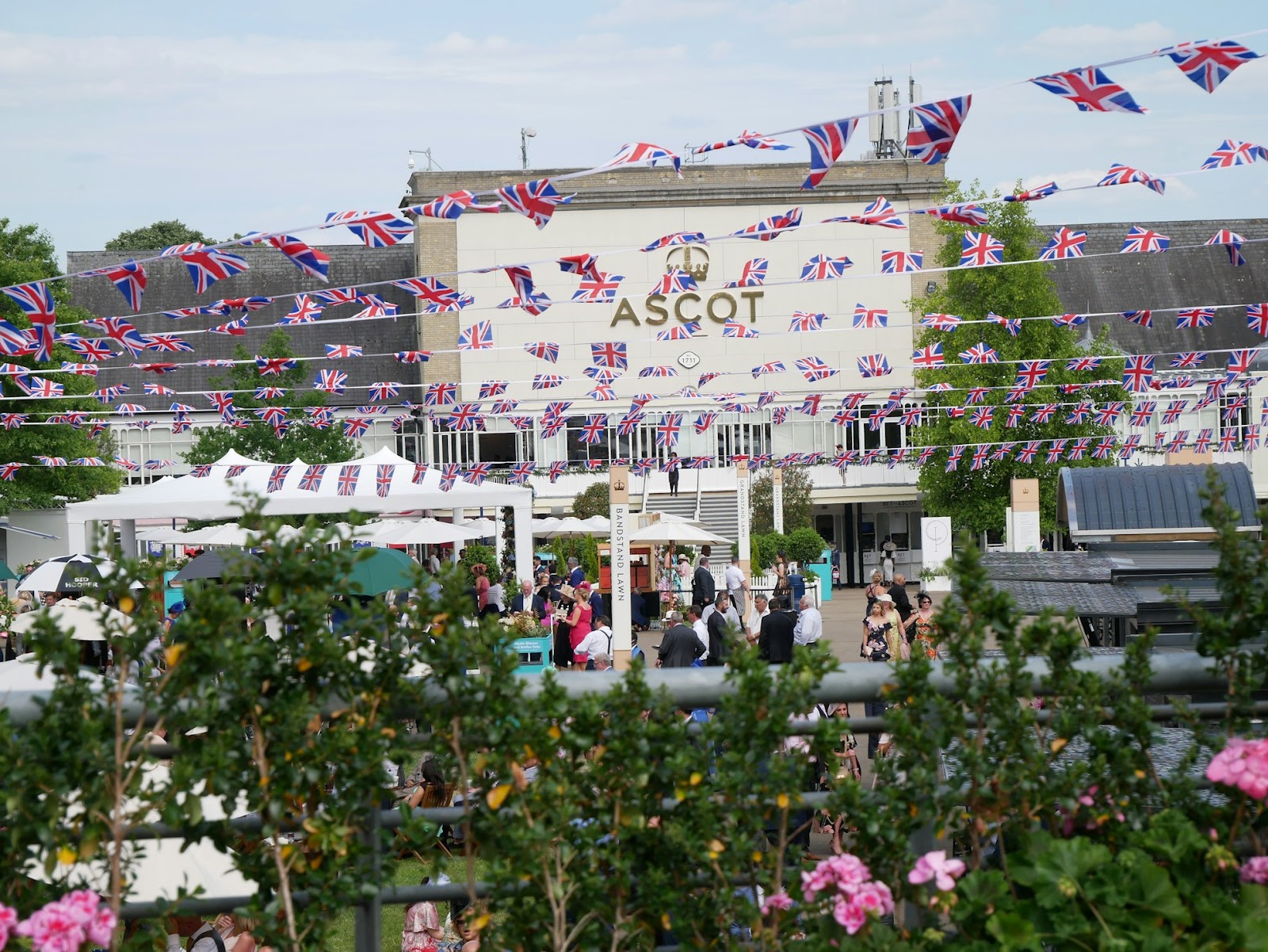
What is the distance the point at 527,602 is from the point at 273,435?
1976 cm

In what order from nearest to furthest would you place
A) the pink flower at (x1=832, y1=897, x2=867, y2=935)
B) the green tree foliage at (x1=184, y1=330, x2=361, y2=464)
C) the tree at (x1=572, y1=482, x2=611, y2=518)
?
the pink flower at (x1=832, y1=897, x2=867, y2=935) → the green tree foliage at (x1=184, y1=330, x2=361, y2=464) → the tree at (x1=572, y1=482, x2=611, y2=518)

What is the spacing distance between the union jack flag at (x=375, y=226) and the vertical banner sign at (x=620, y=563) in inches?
331

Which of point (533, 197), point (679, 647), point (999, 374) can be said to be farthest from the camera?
point (999, 374)

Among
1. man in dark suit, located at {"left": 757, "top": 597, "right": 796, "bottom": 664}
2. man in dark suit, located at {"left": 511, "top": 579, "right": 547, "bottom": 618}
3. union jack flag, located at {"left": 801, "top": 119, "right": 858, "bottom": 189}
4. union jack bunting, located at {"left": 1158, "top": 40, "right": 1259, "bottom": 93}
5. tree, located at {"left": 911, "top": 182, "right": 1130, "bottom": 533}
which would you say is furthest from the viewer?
tree, located at {"left": 911, "top": 182, "right": 1130, "bottom": 533}

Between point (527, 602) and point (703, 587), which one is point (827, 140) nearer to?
point (527, 602)

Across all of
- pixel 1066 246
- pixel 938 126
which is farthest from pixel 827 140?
pixel 1066 246

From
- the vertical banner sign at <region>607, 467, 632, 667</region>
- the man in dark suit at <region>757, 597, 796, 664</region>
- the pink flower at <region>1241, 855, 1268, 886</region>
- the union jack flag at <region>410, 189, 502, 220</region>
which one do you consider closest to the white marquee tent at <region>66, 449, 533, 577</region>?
the vertical banner sign at <region>607, 467, 632, 667</region>

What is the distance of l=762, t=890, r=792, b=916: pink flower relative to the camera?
2.89 meters

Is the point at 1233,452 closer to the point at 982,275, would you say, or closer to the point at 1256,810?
the point at 982,275

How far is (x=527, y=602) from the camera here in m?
20.9

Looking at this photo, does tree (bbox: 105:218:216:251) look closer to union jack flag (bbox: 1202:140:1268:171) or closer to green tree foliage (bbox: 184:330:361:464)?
green tree foliage (bbox: 184:330:361:464)

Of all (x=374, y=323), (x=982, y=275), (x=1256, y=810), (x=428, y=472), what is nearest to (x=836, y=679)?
(x=1256, y=810)

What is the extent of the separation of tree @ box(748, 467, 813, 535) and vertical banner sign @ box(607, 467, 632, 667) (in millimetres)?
25126

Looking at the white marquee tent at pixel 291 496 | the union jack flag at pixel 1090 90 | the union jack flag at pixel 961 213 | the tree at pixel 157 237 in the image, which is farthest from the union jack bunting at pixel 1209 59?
the tree at pixel 157 237
